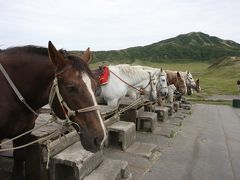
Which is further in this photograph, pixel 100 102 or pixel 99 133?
pixel 100 102

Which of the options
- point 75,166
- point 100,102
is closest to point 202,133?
point 100,102

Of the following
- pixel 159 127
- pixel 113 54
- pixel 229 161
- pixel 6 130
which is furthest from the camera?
pixel 113 54

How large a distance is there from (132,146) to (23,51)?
15.7ft

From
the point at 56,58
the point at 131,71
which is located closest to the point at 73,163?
the point at 56,58

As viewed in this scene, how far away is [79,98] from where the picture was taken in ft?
9.27

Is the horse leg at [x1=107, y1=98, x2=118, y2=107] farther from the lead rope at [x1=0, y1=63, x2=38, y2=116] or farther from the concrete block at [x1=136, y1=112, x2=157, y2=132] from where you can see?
the lead rope at [x1=0, y1=63, x2=38, y2=116]

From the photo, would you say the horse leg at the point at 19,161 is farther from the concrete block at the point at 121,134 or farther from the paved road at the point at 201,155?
the concrete block at the point at 121,134

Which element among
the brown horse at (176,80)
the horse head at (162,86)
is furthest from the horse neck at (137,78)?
the brown horse at (176,80)

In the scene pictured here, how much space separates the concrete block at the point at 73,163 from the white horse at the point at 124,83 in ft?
10.4

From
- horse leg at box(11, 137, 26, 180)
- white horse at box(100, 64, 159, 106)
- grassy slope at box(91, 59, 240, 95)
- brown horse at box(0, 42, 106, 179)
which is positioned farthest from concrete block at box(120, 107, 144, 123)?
grassy slope at box(91, 59, 240, 95)

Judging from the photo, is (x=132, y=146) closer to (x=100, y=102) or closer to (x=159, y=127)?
(x=100, y=102)

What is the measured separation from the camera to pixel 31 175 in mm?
4406

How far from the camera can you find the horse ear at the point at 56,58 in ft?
9.03

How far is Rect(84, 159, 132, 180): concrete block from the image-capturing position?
14.5ft
